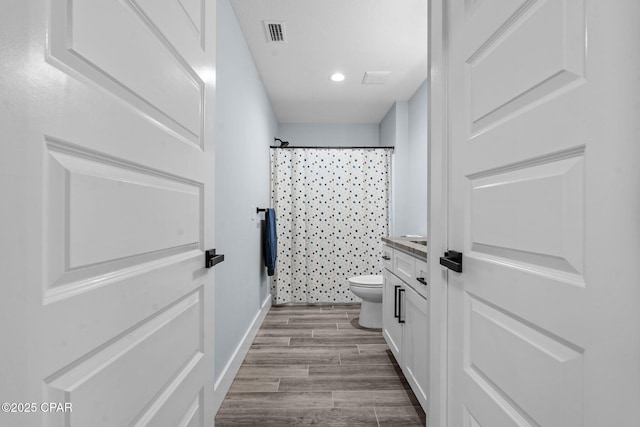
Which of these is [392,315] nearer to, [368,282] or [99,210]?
[368,282]

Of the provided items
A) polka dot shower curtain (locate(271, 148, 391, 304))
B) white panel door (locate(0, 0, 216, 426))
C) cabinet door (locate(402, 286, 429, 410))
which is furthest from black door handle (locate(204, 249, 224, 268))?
polka dot shower curtain (locate(271, 148, 391, 304))

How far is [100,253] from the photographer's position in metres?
0.60

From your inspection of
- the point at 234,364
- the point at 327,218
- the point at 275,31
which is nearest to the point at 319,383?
the point at 234,364

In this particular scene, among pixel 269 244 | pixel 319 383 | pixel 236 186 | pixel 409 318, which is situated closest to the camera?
pixel 409 318

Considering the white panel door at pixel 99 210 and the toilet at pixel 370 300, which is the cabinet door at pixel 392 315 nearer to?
the toilet at pixel 370 300

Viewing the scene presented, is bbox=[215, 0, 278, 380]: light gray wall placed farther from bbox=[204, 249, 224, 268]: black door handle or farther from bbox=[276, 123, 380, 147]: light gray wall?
bbox=[276, 123, 380, 147]: light gray wall

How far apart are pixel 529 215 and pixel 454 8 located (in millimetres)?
744

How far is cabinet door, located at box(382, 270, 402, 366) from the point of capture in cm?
221

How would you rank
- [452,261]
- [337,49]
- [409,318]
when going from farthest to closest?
[337,49]
[409,318]
[452,261]

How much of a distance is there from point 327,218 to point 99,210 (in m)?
3.49

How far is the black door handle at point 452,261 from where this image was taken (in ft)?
3.31

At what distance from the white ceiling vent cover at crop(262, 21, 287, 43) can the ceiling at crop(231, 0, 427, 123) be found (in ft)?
0.10

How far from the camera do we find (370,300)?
3111 mm

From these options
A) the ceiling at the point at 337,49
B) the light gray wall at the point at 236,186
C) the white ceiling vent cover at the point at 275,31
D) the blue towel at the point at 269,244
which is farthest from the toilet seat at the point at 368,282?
the white ceiling vent cover at the point at 275,31
